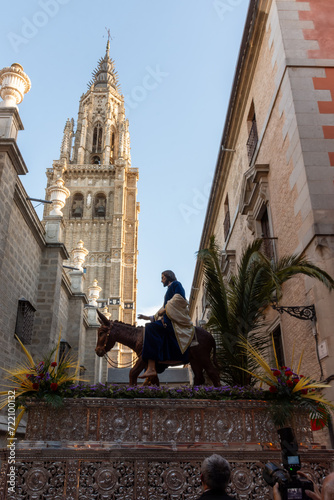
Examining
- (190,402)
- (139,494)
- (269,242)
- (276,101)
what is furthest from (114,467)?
(276,101)

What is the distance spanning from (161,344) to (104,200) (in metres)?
56.1

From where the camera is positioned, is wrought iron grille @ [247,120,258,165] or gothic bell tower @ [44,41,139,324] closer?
wrought iron grille @ [247,120,258,165]

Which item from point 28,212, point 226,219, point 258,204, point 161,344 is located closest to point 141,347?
point 161,344

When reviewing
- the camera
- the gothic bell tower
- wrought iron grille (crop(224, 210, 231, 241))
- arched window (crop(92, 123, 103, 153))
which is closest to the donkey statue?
the camera

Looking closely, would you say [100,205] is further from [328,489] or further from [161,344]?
[328,489]

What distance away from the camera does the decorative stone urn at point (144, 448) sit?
512cm

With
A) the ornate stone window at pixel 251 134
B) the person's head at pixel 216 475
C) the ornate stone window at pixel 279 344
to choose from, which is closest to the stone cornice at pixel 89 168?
the ornate stone window at pixel 251 134

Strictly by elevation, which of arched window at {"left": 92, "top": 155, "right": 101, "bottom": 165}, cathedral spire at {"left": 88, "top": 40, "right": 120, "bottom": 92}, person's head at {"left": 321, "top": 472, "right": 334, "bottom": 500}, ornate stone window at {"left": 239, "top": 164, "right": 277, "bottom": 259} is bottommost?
person's head at {"left": 321, "top": 472, "right": 334, "bottom": 500}

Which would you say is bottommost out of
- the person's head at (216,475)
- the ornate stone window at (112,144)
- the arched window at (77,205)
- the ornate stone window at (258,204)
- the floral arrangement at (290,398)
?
the person's head at (216,475)

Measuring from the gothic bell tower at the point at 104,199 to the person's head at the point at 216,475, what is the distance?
50.1 metres

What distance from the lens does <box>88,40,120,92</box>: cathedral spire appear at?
2985 inches

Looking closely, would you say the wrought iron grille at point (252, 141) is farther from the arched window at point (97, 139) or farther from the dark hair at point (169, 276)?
the arched window at point (97, 139)

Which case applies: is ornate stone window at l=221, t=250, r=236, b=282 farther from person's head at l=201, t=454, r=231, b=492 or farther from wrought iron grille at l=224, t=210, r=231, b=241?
person's head at l=201, t=454, r=231, b=492

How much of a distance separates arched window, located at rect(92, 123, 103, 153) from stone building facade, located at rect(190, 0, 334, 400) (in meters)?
55.7
